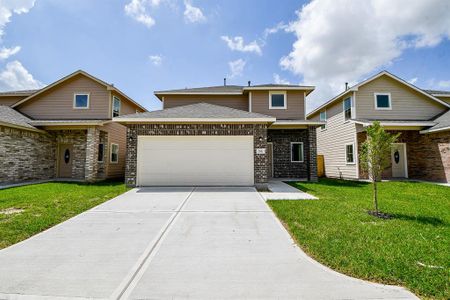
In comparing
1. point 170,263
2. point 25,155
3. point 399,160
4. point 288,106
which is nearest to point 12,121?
point 25,155

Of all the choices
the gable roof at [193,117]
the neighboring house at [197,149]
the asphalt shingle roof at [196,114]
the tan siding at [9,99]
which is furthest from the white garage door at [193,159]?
the tan siding at [9,99]

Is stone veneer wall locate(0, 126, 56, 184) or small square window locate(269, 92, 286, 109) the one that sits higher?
small square window locate(269, 92, 286, 109)

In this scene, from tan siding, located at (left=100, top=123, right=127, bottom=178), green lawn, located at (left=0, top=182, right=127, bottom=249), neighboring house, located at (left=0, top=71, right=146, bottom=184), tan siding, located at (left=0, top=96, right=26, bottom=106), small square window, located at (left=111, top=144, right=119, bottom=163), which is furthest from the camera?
tan siding, located at (left=0, top=96, right=26, bottom=106)

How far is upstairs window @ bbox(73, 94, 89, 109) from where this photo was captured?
46.2ft

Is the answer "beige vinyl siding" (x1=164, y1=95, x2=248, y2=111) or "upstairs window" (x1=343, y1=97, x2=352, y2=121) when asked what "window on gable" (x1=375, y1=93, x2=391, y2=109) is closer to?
"upstairs window" (x1=343, y1=97, x2=352, y2=121)

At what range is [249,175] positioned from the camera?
33.5 ft

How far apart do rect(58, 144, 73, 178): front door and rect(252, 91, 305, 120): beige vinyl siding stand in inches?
466

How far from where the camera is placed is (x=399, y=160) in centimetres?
1441

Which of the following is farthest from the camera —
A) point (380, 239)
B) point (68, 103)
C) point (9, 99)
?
point (9, 99)

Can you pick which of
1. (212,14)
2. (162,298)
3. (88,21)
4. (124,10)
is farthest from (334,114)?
(162,298)

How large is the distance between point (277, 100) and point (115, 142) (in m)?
11.0

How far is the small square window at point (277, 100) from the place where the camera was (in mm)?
14266

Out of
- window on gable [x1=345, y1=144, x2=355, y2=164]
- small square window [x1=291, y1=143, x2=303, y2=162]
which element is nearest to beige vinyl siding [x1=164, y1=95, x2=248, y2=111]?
small square window [x1=291, y1=143, x2=303, y2=162]

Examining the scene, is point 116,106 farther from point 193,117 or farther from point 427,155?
point 427,155
